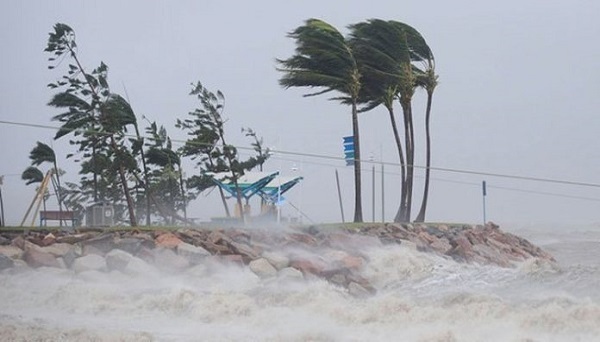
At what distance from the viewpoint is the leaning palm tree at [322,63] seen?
20328mm

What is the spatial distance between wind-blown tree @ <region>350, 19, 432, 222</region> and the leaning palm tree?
27.2 inches

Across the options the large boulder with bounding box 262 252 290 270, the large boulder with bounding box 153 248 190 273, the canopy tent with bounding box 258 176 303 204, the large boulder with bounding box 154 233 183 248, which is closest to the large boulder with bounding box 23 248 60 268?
the large boulder with bounding box 153 248 190 273

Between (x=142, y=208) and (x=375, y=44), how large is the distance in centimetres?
664

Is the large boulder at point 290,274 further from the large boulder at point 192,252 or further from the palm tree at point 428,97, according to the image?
the palm tree at point 428,97

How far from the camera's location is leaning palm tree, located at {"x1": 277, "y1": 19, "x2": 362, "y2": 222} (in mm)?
20328

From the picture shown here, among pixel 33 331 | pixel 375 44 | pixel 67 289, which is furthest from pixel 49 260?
pixel 375 44

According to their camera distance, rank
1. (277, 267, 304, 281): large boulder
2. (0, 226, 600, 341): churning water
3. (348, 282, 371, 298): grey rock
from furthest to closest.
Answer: (277, 267, 304, 281): large boulder
(348, 282, 371, 298): grey rock
(0, 226, 600, 341): churning water

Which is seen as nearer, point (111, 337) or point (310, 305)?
point (111, 337)

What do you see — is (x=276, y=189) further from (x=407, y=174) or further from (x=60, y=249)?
(x=60, y=249)

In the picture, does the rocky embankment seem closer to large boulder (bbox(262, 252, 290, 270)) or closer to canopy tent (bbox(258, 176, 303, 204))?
large boulder (bbox(262, 252, 290, 270))

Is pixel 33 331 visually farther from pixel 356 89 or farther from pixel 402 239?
pixel 356 89

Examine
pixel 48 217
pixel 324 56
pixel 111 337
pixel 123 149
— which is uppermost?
pixel 324 56

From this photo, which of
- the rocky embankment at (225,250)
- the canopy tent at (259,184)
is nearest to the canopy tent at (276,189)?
the canopy tent at (259,184)

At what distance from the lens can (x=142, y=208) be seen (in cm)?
2181
